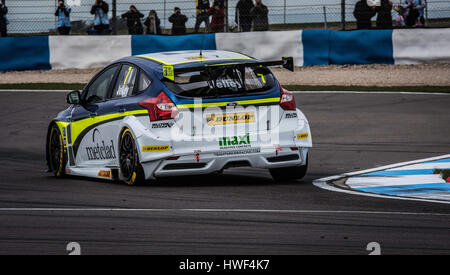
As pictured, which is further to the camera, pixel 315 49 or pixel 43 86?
pixel 315 49

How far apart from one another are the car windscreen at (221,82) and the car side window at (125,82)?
58 centimetres

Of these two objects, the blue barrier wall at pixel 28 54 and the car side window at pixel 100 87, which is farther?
the blue barrier wall at pixel 28 54

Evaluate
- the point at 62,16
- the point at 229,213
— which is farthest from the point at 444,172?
the point at 62,16

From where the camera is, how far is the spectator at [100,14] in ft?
77.4

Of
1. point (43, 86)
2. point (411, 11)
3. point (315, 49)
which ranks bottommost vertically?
point (43, 86)

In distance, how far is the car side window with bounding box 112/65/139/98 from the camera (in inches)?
380

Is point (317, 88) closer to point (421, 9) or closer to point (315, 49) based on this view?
point (315, 49)

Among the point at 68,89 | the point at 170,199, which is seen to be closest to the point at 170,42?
the point at 68,89

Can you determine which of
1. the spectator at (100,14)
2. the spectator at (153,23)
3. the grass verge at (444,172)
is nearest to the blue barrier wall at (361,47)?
the spectator at (153,23)

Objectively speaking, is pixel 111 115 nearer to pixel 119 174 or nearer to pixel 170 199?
pixel 119 174

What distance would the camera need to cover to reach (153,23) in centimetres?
2348

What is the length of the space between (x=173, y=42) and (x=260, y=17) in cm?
233

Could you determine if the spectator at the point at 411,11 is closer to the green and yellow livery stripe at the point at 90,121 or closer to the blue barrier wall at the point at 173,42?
the blue barrier wall at the point at 173,42
